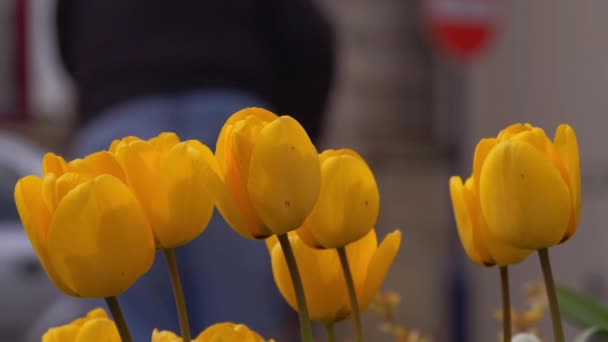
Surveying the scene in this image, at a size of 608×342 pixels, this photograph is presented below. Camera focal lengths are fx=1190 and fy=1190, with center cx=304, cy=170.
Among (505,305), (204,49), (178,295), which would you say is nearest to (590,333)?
(505,305)

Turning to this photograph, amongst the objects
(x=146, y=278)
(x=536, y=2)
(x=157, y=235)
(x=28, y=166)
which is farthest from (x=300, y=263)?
(x=536, y=2)

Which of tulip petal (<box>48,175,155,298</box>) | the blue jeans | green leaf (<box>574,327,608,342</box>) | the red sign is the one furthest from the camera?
the red sign

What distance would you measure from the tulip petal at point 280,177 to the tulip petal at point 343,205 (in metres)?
0.03

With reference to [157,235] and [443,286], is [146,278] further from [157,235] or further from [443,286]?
[443,286]

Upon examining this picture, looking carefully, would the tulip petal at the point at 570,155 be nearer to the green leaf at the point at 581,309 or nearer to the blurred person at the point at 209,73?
the green leaf at the point at 581,309

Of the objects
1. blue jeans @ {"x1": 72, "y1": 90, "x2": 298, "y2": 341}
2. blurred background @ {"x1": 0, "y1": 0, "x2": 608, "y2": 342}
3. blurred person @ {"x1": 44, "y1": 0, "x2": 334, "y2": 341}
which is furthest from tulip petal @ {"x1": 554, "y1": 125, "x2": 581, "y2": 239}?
blurred background @ {"x1": 0, "y1": 0, "x2": 608, "y2": 342}

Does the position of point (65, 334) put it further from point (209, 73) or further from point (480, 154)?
point (209, 73)

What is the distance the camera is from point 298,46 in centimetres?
152

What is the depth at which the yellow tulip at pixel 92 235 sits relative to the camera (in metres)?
0.35

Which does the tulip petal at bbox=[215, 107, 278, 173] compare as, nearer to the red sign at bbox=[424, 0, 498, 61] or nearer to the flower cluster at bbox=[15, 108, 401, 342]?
the flower cluster at bbox=[15, 108, 401, 342]

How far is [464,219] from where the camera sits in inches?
15.7

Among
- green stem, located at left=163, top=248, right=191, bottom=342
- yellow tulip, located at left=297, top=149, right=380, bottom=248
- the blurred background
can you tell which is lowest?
the blurred background

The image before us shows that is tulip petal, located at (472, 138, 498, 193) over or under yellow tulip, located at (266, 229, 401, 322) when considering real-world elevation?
over

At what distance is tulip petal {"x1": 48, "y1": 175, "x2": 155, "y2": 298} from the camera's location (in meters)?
0.35
